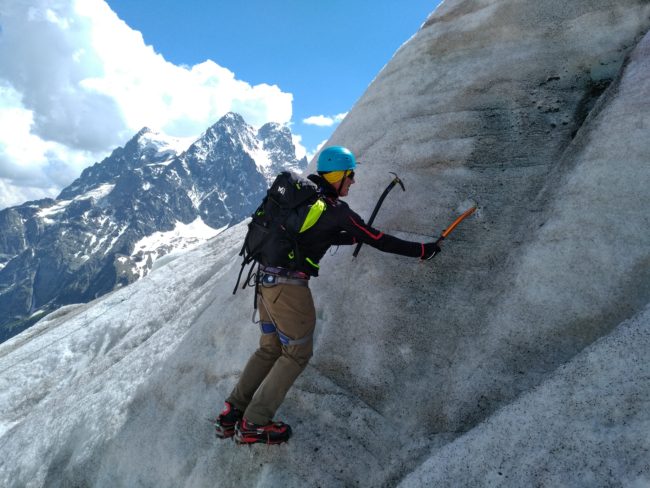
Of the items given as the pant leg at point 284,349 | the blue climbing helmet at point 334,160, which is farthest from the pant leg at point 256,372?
the blue climbing helmet at point 334,160

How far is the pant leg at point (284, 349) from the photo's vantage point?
6.39 meters

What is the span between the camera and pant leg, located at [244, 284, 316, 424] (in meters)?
6.39

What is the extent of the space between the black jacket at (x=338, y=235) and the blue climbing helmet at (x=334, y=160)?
47 centimetres

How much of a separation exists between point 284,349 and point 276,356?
0.49 meters

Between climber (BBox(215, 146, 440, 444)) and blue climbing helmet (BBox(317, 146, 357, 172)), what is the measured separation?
17 mm

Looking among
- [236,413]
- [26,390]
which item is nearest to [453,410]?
[236,413]

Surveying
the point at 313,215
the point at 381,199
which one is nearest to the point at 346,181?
the point at 313,215

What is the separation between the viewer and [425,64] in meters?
11.7

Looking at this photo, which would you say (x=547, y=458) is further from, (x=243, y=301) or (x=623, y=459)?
(x=243, y=301)

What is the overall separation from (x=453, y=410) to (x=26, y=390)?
51.4ft

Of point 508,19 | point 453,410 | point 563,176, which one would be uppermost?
point 508,19

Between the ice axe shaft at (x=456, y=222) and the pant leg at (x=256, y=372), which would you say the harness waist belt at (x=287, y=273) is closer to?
the pant leg at (x=256, y=372)

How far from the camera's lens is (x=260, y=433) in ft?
21.4

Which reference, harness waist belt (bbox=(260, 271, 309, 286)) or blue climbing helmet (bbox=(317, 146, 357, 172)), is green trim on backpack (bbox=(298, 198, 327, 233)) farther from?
blue climbing helmet (bbox=(317, 146, 357, 172))
